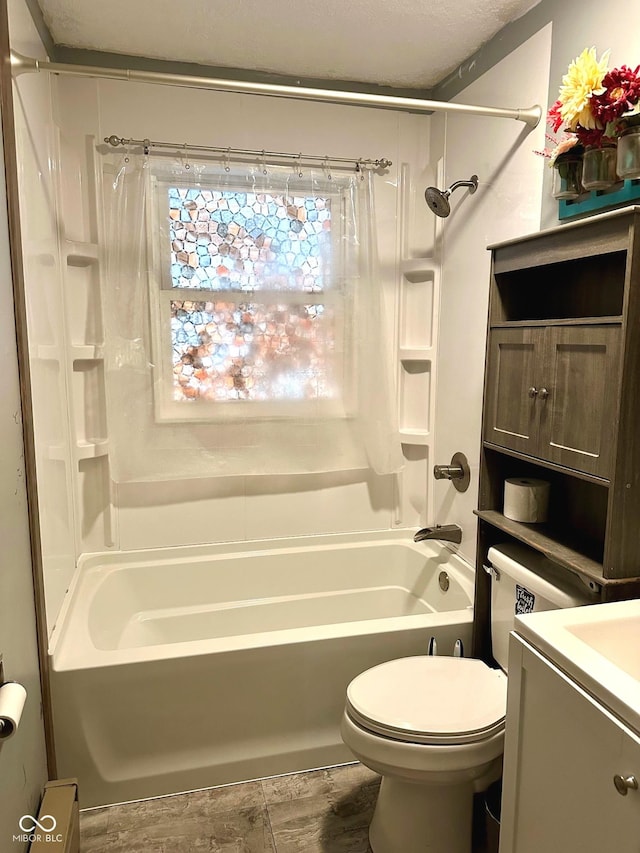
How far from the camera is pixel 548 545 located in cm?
161

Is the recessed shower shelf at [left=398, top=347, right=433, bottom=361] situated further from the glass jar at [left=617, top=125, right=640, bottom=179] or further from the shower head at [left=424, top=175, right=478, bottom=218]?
the glass jar at [left=617, top=125, right=640, bottom=179]

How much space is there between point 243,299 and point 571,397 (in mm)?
Result: 1417

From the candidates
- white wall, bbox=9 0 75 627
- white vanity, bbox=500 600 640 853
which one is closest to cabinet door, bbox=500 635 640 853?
white vanity, bbox=500 600 640 853

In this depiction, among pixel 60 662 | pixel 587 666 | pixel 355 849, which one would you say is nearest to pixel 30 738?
pixel 60 662

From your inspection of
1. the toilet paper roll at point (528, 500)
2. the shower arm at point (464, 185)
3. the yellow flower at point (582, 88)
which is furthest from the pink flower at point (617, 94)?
the toilet paper roll at point (528, 500)

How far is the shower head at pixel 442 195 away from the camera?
2.26 metres

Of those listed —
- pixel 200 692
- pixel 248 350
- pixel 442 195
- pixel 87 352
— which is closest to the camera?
pixel 200 692

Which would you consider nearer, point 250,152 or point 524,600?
point 524,600

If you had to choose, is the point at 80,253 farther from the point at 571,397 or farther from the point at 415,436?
the point at 571,397

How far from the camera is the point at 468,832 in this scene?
1654 millimetres

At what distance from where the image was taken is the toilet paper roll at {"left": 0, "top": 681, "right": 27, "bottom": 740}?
1110 millimetres

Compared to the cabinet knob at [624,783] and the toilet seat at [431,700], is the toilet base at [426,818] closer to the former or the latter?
the toilet seat at [431,700]

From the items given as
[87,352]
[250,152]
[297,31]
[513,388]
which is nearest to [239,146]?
[250,152]

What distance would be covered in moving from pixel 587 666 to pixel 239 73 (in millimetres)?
2421
